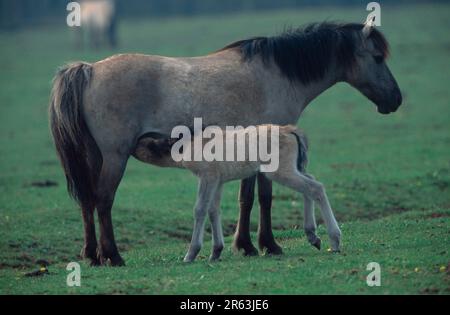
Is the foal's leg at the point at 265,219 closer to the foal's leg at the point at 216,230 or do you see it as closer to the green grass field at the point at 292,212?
the green grass field at the point at 292,212

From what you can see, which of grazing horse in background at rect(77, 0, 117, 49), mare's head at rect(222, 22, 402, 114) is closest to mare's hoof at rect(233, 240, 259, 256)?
mare's head at rect(222, 22, 402, 114)

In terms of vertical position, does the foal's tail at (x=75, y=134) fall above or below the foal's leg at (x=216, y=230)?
above

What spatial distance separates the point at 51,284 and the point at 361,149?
1249 centimetres

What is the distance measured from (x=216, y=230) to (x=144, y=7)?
50.7 m

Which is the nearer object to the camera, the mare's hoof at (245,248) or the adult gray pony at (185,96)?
the adult gray pony at (185,96)

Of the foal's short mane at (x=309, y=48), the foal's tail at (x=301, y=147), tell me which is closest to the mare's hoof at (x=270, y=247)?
the foal's tail at (x=301, y=147)

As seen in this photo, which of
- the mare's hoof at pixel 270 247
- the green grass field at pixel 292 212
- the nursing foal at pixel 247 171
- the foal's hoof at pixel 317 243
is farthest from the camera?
the mare's hoof at pixel 270 247

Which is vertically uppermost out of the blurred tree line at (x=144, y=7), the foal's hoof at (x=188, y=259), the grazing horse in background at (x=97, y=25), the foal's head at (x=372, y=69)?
the blurred tree line at (x=144, y=7)

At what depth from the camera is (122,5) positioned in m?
60.2

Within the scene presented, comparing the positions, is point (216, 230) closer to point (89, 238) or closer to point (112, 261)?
point (112, 261)

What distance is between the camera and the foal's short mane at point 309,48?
36.7ft

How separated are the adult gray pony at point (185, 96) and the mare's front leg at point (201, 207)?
0.84 metres

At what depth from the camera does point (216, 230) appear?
10.1m
